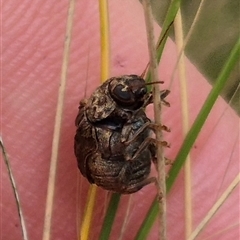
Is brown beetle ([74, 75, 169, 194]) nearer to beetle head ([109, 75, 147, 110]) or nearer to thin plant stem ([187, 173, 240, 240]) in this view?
beetle head ([109, 75, 147, 110])

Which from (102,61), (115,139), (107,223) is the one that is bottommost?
(107,223)

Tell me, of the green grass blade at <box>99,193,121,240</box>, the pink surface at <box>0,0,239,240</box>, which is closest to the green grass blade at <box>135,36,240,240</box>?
the green grass blade at <box>99,193,121,240</box>

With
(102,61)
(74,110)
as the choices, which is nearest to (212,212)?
(102,61)

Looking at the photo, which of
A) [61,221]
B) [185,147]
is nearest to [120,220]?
A: [61,221]

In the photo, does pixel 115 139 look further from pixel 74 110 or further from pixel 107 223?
pixel 74 110

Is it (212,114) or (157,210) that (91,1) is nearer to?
(212,114)
